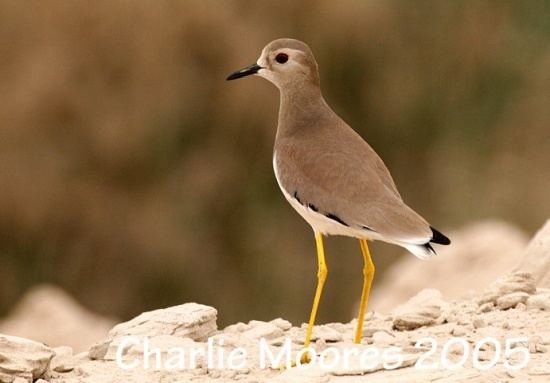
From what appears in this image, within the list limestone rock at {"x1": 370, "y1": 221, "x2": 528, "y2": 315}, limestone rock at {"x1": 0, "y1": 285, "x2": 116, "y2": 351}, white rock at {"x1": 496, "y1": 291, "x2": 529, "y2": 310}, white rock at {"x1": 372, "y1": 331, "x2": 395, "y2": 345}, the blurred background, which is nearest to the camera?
white rock at {"x1": 372, "y1": 331, "x2": 395, "y2": 345}

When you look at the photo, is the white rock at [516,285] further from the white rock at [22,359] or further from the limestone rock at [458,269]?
the limestone rock at [458,269]

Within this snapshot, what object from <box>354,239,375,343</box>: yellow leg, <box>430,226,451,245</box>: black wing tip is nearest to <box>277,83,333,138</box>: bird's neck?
<box>354,239,375,343</box>: yellow leg

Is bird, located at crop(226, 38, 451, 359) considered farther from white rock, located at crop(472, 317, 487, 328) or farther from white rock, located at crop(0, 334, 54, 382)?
white rock, located at crop(0, 334, 54, 382)

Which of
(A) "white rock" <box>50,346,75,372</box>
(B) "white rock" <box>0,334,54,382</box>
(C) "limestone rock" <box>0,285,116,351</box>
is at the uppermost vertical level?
(C) "limestone rock" <box>0,285,116,351</box>

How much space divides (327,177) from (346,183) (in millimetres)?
99

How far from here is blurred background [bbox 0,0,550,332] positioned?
59.4 feet

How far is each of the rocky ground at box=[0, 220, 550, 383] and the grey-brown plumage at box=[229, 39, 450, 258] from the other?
53cm

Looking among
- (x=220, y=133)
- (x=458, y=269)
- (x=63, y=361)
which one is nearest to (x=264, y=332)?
(x=63, y=361)

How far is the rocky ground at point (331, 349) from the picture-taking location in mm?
5762

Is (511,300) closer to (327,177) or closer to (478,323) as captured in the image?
(478,323)

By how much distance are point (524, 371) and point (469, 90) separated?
1392 centimetres

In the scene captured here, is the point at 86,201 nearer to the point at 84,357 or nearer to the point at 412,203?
the point at 412,203

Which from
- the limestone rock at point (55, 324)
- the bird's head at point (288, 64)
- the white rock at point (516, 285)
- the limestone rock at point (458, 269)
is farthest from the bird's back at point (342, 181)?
the limestone rock at point (55, 324)

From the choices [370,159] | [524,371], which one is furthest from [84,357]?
[524,371]
